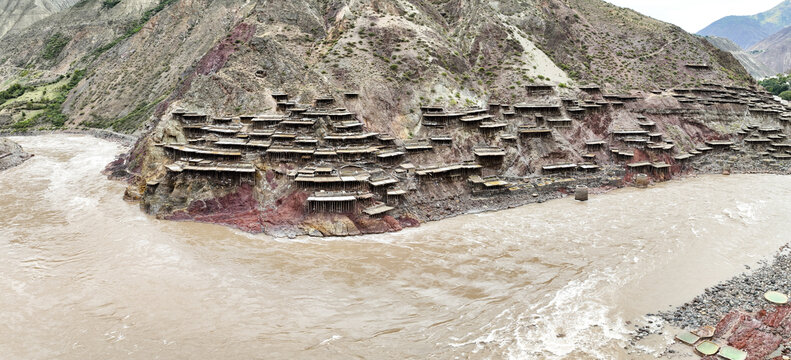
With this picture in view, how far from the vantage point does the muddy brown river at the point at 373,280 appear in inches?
822

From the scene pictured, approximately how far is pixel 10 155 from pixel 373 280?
6765 cm

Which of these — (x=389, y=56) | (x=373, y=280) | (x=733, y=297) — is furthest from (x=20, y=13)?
(x=733, y=297)

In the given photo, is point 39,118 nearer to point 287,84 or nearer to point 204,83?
point 204,83

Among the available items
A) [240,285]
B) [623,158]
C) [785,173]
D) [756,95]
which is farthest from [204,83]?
[756,95]

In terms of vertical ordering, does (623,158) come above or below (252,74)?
below

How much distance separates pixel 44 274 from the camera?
2833 centimetres

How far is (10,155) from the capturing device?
65.1m

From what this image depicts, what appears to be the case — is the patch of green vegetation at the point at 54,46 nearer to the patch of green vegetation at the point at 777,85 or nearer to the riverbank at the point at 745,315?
the riverbank at the point at 745,315

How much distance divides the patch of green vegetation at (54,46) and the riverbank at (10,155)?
69.0 m

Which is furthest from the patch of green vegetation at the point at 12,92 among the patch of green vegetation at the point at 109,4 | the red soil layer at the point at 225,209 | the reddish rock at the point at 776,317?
the reddish rock at the point at 776,317

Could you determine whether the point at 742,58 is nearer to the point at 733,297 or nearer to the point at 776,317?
the point at 733,297

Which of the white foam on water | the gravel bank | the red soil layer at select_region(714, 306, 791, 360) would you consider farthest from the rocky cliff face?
the red soil layer at select_region(714, 306, 791, 360)

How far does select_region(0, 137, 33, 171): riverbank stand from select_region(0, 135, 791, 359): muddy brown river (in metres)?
26.5

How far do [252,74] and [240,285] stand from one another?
29.3m
